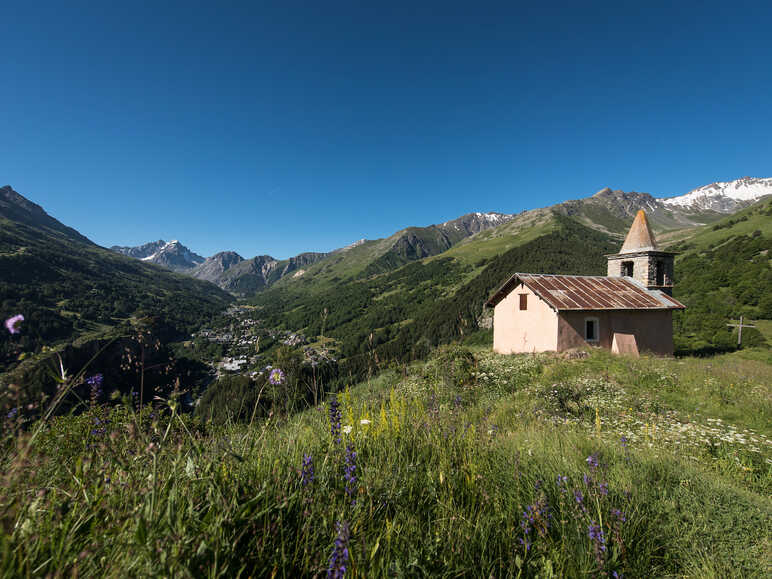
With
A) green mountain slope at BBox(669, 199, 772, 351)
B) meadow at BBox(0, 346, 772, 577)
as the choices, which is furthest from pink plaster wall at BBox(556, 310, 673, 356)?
meadow at BBox(0, 346, 772, 577)

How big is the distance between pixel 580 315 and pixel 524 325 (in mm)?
3301

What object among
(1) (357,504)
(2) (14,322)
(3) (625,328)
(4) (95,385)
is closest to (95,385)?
(4) (95,385)

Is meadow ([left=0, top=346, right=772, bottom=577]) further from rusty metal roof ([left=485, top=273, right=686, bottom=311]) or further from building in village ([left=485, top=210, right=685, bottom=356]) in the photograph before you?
rusty metal roof ([left=485, top=273, right=686, bottom=311])

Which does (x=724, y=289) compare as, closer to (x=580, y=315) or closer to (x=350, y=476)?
(x=580, y=315)

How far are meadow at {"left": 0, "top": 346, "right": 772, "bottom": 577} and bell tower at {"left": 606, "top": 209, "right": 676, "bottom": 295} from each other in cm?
2567

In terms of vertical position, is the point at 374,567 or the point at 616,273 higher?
the point at 616,273

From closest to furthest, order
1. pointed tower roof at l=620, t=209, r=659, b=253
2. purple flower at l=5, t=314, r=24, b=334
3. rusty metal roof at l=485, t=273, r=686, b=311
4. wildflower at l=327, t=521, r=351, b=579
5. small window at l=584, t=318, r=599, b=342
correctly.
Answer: wildflower at l=327, t=521, r=351, b=579
purple flower at l=5, t=314, r=24, b=334
rusty metal roof at l=485, t=273, r=686, b=311
small window at l=584, t=318, r=599, b=342
pointed tower roof at l=620, t=209, r=659, b=253

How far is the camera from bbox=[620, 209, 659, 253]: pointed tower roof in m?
24.5

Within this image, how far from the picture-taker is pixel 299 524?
1.75 meters

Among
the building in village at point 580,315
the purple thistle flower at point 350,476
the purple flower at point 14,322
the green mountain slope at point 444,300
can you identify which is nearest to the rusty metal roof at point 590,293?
the building in village at point 580,315

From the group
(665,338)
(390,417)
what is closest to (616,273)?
(665,338)

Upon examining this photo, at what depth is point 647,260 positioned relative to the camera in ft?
79.0

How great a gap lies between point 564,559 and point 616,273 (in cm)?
3129

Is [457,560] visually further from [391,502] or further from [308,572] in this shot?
[308,572]
